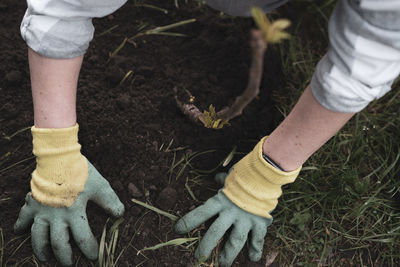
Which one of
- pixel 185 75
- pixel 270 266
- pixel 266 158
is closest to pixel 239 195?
pixel 266 158

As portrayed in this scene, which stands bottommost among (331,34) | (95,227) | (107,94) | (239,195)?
(95,227)

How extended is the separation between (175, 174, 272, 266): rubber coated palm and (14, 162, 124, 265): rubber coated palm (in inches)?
12.2

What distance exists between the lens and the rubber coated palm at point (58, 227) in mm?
1346

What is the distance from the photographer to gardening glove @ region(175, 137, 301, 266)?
144 cm

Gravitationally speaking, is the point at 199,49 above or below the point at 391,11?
below

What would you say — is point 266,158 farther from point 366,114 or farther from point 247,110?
point 366,114

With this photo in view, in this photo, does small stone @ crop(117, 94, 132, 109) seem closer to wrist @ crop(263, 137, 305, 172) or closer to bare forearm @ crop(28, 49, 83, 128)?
bare forearm @ crop(28, 49, 83, 128)

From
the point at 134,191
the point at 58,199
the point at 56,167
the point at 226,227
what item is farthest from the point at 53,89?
the point at 226,227

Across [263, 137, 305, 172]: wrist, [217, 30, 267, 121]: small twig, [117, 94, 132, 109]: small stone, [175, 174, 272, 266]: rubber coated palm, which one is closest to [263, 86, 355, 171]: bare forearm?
[263, 137, 305, 172]: wrist

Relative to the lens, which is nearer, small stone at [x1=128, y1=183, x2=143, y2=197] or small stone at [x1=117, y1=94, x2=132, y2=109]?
small stone at [x1=128, y1=183, x2=143, y2=197]

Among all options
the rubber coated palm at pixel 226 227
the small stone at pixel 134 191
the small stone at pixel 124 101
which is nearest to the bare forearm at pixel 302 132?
the rubber coated palm at pixel 226 227

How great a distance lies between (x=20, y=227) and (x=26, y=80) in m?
0.58

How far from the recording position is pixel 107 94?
1674 mm

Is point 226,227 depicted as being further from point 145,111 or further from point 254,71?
point 254,71
